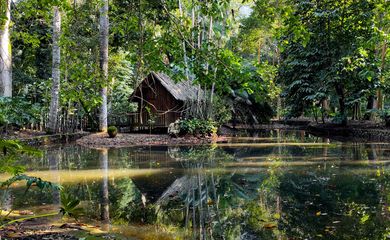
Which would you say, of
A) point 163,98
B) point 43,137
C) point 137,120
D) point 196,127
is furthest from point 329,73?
point 43,137

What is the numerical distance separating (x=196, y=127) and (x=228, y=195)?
1373cm

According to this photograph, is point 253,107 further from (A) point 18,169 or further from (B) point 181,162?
(A) point 18,169

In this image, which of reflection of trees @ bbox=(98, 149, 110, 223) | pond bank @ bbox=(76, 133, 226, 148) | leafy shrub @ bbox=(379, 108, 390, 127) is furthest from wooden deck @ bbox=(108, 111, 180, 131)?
reflection of trees @ bbox=(98, 149, 110, 223)

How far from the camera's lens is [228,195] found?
24.4 feet

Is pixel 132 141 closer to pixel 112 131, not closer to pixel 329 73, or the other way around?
pixel 112 131

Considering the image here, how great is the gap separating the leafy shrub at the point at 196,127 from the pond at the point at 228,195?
7752mm

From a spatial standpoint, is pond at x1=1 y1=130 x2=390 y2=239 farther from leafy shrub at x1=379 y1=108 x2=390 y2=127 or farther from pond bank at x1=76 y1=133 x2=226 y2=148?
leafy shrub at x1=379 y1=108 x2=390 y2=127

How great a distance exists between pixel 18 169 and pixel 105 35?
694 inches

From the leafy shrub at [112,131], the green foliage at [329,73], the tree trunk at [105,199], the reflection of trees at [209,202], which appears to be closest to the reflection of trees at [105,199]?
the tree trunk at [105,199]

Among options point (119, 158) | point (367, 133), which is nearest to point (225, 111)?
point (367, 133)

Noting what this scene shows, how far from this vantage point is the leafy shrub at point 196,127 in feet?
68.4

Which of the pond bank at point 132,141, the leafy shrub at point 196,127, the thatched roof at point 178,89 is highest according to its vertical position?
the thatched roof at point 178,89

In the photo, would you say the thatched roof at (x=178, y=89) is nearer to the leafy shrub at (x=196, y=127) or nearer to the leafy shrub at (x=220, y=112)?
the leafy shrub at (x=220, y=112)

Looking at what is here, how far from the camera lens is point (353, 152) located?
14164 millimetres
